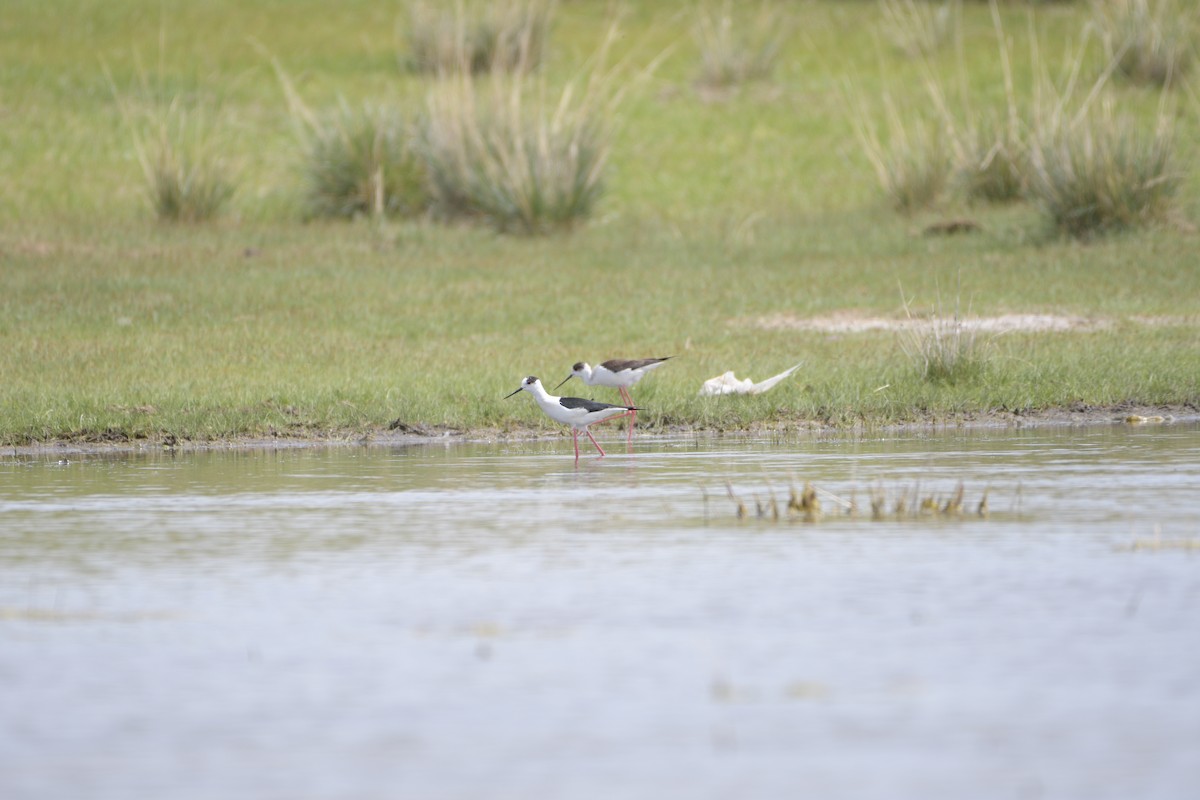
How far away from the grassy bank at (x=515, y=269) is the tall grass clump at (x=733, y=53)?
1.19 feet

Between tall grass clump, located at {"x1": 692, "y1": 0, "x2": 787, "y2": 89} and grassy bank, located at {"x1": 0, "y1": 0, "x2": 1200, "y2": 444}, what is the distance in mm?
363

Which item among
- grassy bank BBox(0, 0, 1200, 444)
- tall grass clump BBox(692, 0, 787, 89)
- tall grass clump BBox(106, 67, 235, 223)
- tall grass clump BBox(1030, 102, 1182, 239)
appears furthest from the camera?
tall grass clump BBox(692, 0, 787, 89)

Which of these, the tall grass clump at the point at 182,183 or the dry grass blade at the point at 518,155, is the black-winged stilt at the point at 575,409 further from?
the tall grass clump at the point at 182,183

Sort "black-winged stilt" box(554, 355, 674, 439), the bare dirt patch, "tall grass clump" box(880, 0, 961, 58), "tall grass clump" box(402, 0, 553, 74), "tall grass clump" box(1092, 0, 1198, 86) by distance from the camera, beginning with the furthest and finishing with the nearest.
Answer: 1. "tall grass clump" box(880, 0, 961, 58)
2. "tall grass clump" box(402, 0, 553, 74)
3. "tall grass clump" box(1092, 0, 1198, 86)
4. the bare dirt patch
5. "black-winged stilt" box(554, 355, 674, 439)

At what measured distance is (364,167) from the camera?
26047 mm

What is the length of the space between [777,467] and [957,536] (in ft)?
8.78

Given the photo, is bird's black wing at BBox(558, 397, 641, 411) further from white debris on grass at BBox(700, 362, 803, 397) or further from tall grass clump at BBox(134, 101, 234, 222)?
tall grass clump at BBox(134, 101, 234, 222)

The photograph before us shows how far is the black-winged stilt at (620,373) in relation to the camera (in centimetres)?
1337

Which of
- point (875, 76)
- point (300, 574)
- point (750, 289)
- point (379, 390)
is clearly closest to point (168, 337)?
point (379, 390)

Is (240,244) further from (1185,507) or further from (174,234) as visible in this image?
(1185,507)

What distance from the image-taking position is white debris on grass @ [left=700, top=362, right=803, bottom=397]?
548 inches

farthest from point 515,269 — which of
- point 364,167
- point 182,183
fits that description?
point 182,183

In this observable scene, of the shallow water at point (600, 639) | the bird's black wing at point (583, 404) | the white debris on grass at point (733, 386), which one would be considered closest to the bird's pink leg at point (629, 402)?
the white debris on grass at point (733, 386)

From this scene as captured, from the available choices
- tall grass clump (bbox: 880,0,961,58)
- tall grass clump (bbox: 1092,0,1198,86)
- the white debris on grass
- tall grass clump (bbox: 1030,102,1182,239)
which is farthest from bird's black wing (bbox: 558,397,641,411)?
tall grass clump (bbox: 880,0,961,58)
